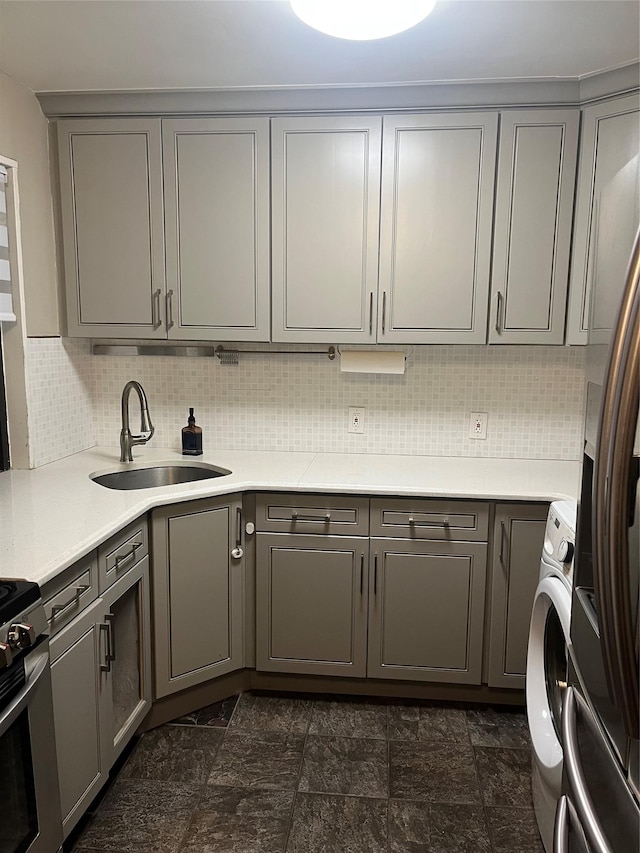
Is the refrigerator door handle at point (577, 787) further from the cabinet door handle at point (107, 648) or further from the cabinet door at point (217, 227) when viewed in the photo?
the cabinet door at point (217, 227)

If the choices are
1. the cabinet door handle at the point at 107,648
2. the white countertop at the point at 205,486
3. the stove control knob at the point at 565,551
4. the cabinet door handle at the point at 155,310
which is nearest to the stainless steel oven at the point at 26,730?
the white countertop at the point at 205,486

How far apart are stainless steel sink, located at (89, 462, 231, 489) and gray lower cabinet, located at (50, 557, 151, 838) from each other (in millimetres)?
559

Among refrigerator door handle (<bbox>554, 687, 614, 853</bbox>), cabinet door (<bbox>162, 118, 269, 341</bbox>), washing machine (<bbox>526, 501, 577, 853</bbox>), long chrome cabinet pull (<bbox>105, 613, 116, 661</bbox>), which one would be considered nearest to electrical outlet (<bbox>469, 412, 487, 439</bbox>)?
washing machine (<bbox>526, 501, 577, 853</bbox>)

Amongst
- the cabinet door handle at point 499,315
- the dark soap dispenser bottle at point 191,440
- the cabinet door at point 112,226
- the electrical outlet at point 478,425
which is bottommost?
the dark soap dispenser bottle at point 191,440

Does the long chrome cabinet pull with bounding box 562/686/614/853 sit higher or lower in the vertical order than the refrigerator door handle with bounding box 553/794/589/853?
higher

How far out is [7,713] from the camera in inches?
52.4

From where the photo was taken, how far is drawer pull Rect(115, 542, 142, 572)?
6.44 ft

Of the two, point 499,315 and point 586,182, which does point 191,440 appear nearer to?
point 499,315

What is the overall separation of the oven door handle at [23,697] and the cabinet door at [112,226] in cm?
151

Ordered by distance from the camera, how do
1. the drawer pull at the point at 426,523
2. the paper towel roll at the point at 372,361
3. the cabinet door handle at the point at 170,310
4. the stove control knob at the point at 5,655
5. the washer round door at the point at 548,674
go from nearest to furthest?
the stove control knob at the point at 5,655, the washer round door at the point at 548,674, the drawer pull at the point at 426,523, the cabinet door handle at the point at 170,310, the paper towel roll at the point at 372,361

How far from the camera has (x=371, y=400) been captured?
291 centimetres

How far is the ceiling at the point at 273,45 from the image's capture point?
1815 mm

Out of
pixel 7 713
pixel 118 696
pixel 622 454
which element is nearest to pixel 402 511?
pixel 118 696

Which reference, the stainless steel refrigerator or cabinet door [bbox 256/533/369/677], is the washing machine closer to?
the stainless steel refrigerator
